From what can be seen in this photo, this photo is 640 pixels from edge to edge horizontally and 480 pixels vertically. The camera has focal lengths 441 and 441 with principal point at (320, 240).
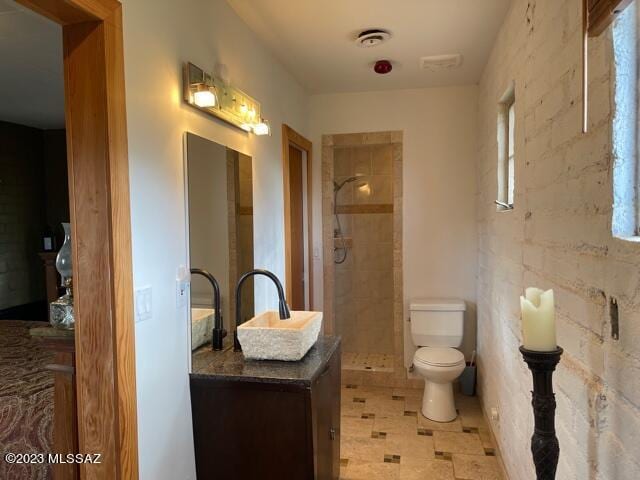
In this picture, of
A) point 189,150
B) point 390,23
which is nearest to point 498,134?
point 390,23

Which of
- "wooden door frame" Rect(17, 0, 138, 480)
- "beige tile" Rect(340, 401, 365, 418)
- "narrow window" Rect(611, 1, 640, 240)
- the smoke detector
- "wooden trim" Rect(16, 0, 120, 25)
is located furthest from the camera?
"beige tile" Rect(340, 401, 365, 418)

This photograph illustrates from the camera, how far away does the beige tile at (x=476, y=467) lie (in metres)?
2.50

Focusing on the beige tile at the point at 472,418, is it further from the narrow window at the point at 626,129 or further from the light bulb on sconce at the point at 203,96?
the light bulb on sconce at the point at 203,96

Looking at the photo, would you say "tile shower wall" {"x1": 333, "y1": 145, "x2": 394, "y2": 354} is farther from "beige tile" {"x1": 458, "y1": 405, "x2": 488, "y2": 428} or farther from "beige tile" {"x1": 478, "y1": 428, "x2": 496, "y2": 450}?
"beige tile" {"x1": 478, "y1": 428, "x2": 496, "y2": 450}

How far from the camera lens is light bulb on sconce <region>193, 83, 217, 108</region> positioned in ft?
6.00

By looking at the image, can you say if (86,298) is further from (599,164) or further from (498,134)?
(498,134)

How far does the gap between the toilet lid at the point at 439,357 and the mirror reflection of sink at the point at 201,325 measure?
177cm

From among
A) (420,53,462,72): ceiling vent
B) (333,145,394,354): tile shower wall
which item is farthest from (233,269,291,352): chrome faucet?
(333,145,394,354): tile shower wall

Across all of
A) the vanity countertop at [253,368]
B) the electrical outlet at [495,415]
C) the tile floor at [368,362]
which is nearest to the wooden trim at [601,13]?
the vanity countertop at [253,368]

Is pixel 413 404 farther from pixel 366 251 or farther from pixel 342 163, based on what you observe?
pixel 342 163

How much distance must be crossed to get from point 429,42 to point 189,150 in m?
1.79

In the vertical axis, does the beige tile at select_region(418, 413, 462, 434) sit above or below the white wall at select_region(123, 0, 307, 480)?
below

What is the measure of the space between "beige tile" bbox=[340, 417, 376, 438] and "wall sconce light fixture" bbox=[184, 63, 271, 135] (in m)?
2.07

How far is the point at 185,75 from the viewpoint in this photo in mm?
1811
